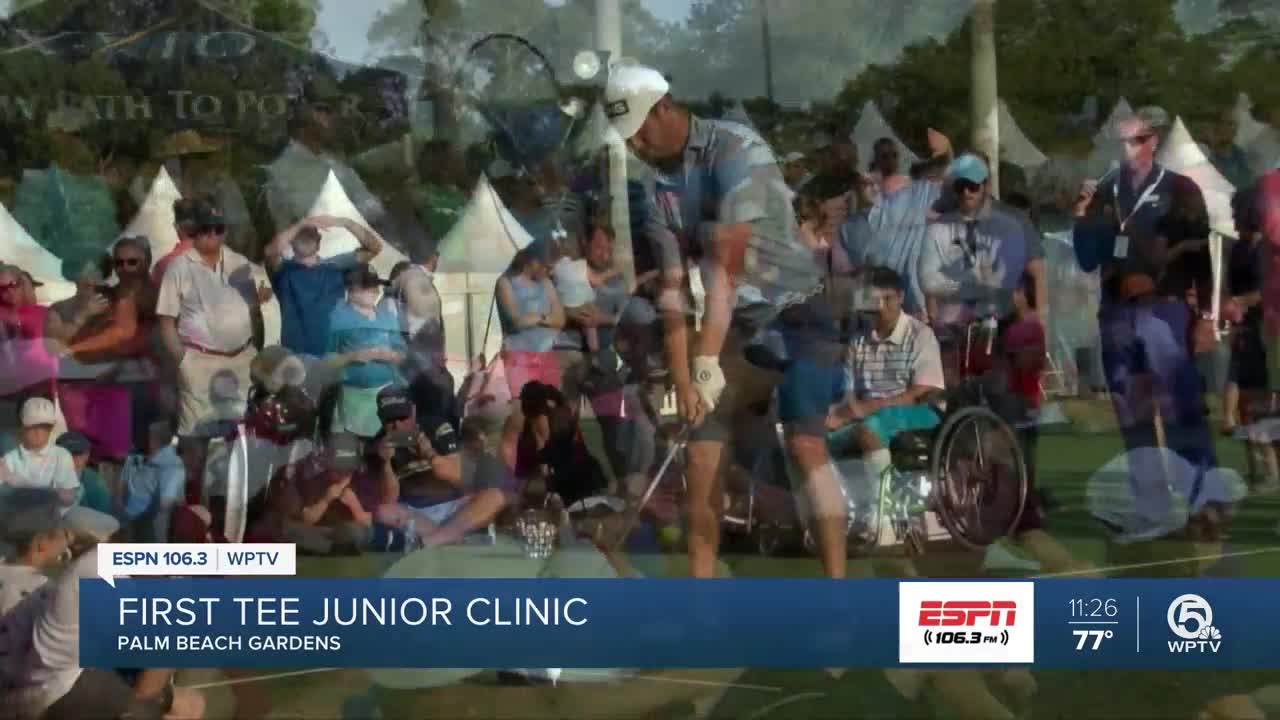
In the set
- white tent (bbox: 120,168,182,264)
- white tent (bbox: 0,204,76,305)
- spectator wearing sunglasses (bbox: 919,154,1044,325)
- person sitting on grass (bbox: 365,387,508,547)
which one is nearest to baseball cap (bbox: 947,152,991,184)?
spectator wearing sunglasses (bbox: 919,154,1044,325)

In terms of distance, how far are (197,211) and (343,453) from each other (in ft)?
2.18

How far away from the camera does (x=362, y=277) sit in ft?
15.8

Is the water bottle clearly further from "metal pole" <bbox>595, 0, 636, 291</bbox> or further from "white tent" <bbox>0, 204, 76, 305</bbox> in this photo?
"white tent" <bbox>0, 204, 76, 305</bbox>

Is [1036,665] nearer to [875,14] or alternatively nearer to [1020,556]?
[1020,556]

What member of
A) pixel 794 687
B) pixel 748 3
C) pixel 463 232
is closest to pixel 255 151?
pixel 463 232

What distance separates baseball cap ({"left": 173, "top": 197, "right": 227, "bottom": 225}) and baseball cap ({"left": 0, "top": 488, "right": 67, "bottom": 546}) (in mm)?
732

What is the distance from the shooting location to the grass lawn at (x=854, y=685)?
190 inches

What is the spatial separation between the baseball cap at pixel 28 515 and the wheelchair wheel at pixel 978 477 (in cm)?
210

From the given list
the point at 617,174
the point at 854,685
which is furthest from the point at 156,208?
the point at 854,685

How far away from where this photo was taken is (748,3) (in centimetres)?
480

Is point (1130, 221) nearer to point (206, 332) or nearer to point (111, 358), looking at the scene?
point (206, 332)

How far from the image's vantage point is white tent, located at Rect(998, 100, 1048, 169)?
4.73m

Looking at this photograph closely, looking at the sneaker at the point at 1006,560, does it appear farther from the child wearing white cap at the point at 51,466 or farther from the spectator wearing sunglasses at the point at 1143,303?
the child wearing white cap at the point at 51,466

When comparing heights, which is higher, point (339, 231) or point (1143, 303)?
point (339, 231)
